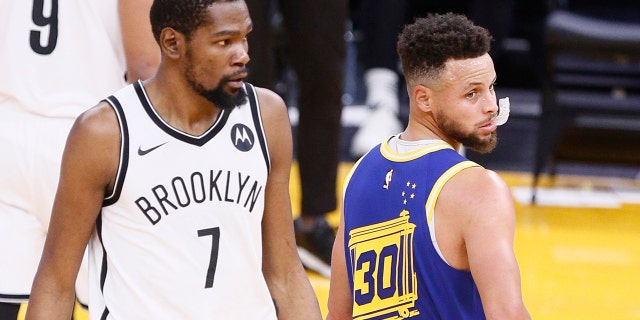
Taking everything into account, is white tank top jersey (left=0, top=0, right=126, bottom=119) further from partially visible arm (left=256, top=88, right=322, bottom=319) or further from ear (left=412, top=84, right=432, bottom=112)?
ear (left=412, top=84, right=432, bottom=112)

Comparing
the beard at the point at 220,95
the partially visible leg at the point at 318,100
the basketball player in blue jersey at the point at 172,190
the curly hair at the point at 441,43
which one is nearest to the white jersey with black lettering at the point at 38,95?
the basketball player in blue jersey at the point at 172,190

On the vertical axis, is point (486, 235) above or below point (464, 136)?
below

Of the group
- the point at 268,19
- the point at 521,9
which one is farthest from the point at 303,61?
the point at 521,9

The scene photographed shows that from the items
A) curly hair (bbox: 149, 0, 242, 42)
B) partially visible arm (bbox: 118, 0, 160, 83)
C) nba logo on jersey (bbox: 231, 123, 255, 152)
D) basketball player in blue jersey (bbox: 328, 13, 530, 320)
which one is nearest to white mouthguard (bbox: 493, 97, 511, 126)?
basketball player in blue jersey (bbox: 328, 13, 530, 320)

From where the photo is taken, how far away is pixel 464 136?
269 cm

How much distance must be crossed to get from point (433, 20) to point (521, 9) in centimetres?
613

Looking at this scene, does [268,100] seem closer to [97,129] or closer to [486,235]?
[97,129]

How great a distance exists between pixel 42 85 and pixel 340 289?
915 millimetres

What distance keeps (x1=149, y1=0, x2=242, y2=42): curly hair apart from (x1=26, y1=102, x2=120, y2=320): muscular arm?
0.22 metres

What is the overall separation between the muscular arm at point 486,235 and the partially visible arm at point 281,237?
0.35m

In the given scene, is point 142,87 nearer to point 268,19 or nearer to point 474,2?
point 268,19

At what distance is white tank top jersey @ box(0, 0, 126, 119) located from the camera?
3.00 meters

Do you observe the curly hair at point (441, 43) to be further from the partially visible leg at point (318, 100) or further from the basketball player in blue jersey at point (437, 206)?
the partially visible leg at point (318, 100)

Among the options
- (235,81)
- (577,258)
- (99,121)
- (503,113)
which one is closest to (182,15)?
(235,81)
